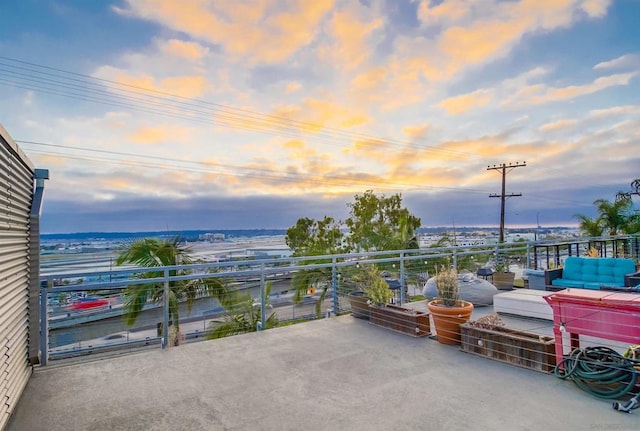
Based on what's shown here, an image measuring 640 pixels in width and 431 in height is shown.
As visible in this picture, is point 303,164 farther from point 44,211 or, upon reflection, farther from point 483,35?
point 44,211

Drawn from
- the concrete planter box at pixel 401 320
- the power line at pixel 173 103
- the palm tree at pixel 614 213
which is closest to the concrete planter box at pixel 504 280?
the concrete planter box at pixel 401 320

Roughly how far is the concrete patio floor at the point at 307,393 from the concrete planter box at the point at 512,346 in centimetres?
9

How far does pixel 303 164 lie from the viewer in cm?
2075

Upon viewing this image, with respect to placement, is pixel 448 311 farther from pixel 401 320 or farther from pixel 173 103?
pixel 173 103

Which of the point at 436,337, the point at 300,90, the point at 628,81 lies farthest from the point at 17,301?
the point at 628,81

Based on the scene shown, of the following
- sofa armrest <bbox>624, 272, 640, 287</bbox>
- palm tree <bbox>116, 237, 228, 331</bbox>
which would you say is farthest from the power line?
sofa armrest <bbox>624, 272, 640, 287</bbox>

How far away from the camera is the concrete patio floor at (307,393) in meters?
2.30

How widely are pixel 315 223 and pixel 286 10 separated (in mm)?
17260

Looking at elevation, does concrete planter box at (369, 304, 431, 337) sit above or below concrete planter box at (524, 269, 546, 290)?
below

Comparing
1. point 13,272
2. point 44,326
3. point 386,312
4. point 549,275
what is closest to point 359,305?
point 386,312

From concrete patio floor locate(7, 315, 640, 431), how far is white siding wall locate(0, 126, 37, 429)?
21cm

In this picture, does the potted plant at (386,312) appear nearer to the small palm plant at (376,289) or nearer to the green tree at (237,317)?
the small palm plant at (376,289)

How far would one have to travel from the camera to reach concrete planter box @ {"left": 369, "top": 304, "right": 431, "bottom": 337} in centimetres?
416

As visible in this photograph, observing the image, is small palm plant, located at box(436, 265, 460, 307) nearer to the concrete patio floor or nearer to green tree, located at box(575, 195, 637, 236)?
the concrete patio floor
